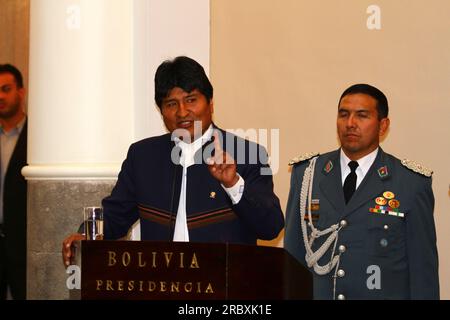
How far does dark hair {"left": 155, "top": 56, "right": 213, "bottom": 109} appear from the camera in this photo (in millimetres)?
3787

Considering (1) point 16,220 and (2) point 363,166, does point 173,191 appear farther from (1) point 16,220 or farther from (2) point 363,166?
(1) point 16,220

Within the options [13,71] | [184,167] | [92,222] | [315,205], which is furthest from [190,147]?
[13,71]

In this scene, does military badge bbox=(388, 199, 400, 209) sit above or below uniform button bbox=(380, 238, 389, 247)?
above

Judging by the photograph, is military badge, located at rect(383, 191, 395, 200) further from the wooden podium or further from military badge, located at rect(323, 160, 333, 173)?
the wooden podium

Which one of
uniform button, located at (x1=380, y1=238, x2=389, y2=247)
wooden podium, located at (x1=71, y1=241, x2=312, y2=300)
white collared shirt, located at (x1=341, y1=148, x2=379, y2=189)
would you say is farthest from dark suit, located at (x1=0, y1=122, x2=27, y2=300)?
wooden podium, located at (x1=71, y1=241, x2=312, y2=300)

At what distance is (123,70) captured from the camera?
495 cm

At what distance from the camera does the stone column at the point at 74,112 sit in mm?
4758

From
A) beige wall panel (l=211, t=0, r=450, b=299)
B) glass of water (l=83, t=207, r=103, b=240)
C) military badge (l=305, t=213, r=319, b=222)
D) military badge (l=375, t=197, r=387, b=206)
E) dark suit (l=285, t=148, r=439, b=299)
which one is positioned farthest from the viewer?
beige wall panel (l=211, t=0, r=450, b=299)

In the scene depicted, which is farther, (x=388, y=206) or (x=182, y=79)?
(x=388, y=206)

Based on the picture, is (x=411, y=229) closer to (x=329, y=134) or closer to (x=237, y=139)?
(x=237, y=139)

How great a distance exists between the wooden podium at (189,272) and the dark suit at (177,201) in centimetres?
55

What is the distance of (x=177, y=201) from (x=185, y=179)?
117 millimetres

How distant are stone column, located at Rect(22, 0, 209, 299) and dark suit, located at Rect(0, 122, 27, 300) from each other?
1617mm

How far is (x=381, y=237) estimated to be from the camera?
13.5ft
